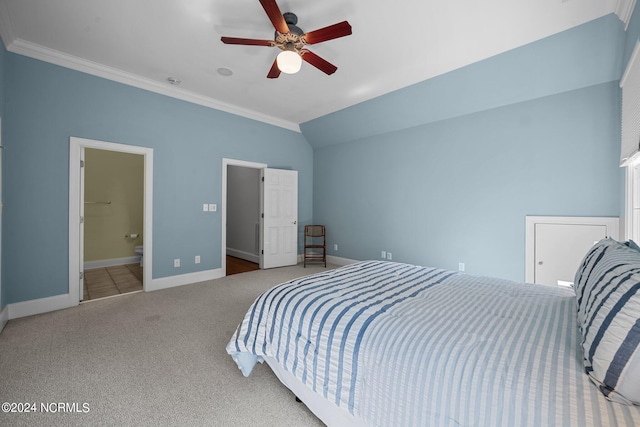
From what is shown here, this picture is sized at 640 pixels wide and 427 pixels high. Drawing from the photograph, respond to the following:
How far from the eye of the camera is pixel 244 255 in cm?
602

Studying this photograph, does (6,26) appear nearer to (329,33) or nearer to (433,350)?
(329,33)

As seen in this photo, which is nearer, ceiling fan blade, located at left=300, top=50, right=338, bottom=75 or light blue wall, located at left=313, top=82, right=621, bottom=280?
ceiling fan blade, located at left=300, top=50, right=338, bottom=75

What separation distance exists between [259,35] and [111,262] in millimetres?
5040

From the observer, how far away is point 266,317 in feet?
5.50

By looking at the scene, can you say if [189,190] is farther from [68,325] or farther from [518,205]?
[518,205]

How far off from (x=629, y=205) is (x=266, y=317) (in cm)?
341

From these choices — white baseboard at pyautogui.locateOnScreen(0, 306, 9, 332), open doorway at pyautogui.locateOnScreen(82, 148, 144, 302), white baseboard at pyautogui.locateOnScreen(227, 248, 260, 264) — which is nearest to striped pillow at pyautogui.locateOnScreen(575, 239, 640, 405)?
white baseboard at pyautogui.locateOnScreen(0, 306, 9, 332)

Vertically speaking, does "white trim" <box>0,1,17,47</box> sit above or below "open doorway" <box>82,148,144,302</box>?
above

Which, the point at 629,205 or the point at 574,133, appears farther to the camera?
the point at 574,133

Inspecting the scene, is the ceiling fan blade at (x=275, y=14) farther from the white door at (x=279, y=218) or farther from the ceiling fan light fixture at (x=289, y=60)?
the white door at (x=279, y=218)

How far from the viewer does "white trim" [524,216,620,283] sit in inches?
113

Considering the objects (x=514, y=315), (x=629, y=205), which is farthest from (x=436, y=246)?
(x=514, y=315)

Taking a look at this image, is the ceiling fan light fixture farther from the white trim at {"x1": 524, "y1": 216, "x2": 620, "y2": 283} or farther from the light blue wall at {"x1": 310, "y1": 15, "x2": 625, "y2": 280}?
the white trim at {"x1": 524, "y1": 216, "x2": 620, "y2": 283}

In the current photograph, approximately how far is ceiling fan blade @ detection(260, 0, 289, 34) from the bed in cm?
195
